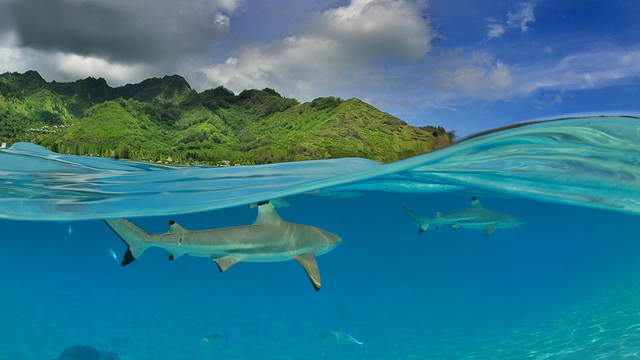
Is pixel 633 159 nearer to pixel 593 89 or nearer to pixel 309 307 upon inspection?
pixel 593 89

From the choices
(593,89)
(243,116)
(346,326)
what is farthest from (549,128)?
(243,116)

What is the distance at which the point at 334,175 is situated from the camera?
12680 millimetres

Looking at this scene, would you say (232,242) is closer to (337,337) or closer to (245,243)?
(245,243)

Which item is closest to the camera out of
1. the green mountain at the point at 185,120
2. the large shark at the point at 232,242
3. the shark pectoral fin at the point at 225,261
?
the shark pectoral fin at the point at 225,261

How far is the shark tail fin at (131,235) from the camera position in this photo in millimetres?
6645

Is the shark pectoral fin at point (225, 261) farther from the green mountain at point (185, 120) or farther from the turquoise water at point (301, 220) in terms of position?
the green mountain at point (185, 120)

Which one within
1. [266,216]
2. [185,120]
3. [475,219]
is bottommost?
[475,219]

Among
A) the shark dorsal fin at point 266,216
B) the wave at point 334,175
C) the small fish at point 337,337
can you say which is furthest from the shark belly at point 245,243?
the wave at point 334,175

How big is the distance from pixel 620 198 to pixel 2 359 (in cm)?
2297

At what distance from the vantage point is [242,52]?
11.4 m

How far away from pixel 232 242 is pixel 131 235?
6.20ft

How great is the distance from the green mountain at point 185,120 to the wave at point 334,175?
1.96 metres

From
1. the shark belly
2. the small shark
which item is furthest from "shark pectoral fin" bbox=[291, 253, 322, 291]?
the small shark

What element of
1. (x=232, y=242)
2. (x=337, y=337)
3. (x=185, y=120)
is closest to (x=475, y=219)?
(x=337, y=337)
